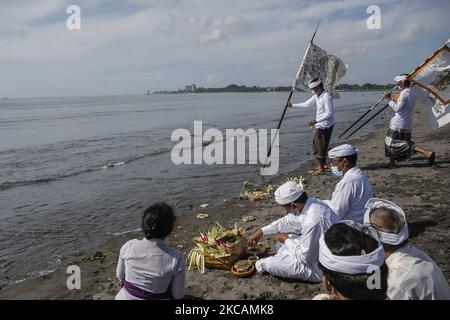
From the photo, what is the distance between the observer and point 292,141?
21.5 metres

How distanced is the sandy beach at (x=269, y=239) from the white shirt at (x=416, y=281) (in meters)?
2.01

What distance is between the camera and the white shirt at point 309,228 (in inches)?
177

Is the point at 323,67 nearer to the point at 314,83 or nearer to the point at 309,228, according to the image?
the point at 314,83

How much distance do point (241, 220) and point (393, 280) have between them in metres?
5.37

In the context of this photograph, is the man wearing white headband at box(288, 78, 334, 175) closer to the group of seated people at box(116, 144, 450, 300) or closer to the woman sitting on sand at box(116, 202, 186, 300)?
the group of seated people at box(116, 144, 450, 300)

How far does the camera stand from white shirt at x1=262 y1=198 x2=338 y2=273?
4.49 meters

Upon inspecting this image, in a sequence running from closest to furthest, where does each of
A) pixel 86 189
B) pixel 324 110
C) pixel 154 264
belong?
pixel 154 264
pixel 324 110
pixel 86 189

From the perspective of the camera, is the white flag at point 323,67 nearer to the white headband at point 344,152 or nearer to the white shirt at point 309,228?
the white headband at point 344,152

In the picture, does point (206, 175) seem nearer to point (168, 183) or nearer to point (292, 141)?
point (168, 183)

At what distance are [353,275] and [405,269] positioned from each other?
1.72 ft

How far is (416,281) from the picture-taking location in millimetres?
2781

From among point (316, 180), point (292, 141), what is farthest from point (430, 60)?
point (292, 141)

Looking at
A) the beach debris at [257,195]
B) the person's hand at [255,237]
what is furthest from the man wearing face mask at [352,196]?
the beach debris at [257,195]

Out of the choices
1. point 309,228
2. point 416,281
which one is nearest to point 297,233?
point 309,228
